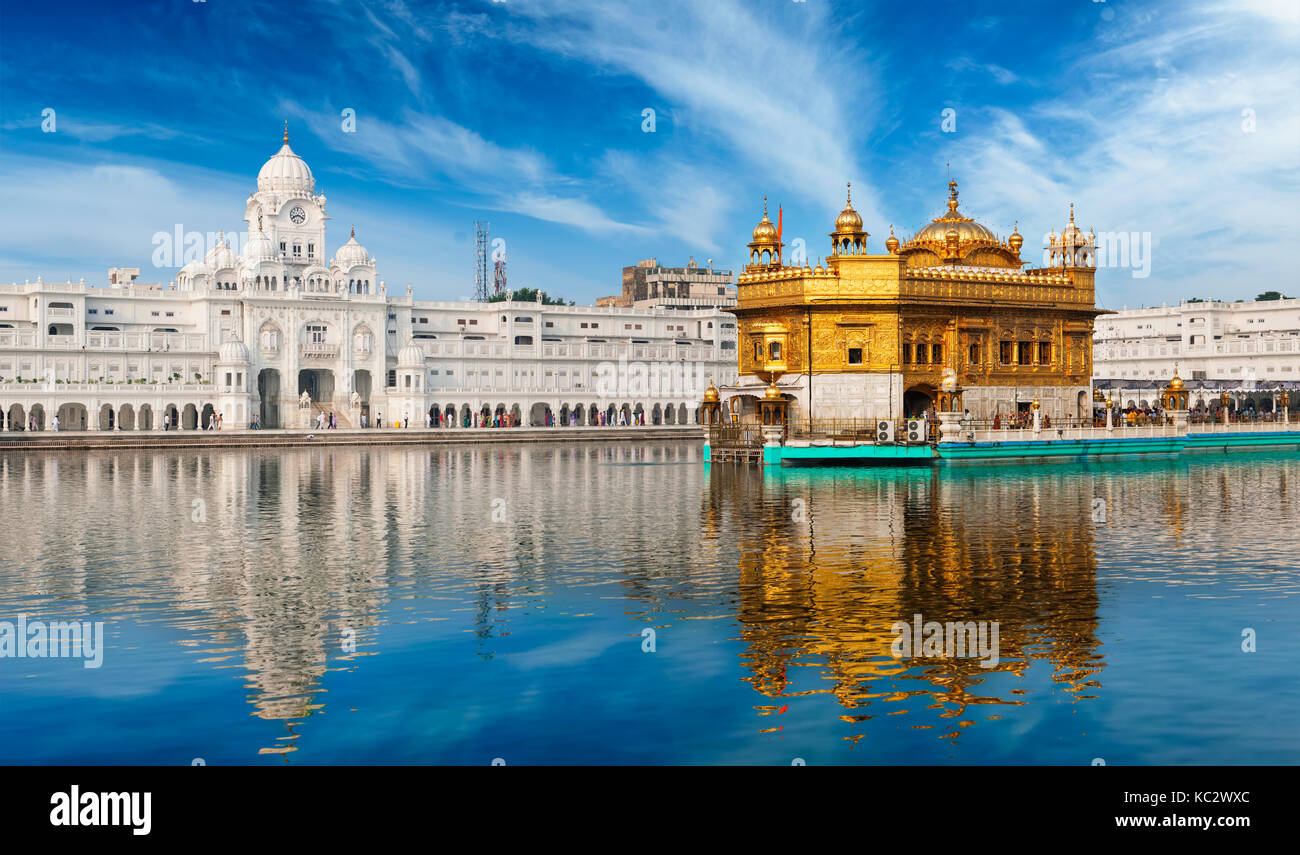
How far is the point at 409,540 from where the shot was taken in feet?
83.1

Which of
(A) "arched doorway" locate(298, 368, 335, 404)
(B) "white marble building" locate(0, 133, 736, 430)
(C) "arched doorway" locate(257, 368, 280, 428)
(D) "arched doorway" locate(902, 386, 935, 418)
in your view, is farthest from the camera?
(A) "arched doorway" locate(298, 368, 335, 404)

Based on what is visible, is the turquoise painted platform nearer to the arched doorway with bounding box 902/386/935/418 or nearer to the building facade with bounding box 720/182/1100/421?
the building facade with bounding box 720/182/1100/421

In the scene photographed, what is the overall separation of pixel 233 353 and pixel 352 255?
17762 mm

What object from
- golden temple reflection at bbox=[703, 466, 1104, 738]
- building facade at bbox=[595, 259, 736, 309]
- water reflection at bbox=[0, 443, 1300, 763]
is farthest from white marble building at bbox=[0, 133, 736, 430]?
golden temple reflection at bbox=[703, 466, 1104, 738]

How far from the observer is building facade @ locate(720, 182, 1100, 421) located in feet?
191

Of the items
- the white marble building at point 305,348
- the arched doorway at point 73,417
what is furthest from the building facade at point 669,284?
the arched doorway at point 73,417

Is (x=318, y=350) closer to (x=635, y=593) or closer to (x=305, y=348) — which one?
(x=305, y=348)

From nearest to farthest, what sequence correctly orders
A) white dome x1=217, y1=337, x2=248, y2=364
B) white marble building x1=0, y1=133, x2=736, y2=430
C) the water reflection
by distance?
the water reflection
white marble building x1=0, y1=133, x2=736, y2=430
white dome x1=217, y1=337, x2=248, y2=364

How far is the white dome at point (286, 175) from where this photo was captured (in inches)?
4107

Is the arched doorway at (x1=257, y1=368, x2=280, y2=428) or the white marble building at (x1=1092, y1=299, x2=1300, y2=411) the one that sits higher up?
the white marble building at (x1=1092, y1=299, x2=1300, y2=411)

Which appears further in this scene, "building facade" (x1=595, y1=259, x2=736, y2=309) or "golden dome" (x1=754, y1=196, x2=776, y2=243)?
"building facade" (x1=595, y1=259, x2=736, y2=309)

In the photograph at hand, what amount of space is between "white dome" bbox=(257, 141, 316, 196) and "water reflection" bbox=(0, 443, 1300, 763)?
70041 mm

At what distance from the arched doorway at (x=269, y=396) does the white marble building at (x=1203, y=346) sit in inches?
2827
